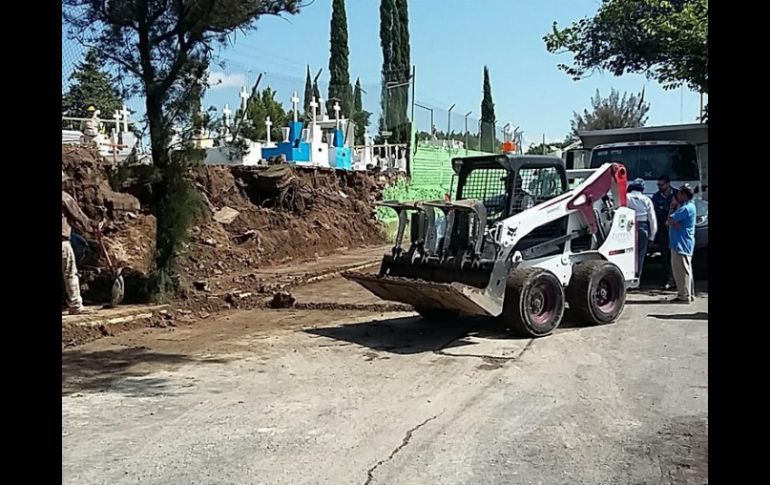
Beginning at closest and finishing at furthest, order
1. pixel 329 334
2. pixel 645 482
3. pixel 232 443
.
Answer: pixel 645 482, pixel 232 443, pixel 329 334

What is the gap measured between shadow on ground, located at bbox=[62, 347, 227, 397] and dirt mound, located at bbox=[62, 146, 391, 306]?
313 centimetres

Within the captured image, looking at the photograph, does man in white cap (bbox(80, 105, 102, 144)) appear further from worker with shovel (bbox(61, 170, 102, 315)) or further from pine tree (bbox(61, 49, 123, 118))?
worker with shovel (bbox(61, 170, 102, 315))

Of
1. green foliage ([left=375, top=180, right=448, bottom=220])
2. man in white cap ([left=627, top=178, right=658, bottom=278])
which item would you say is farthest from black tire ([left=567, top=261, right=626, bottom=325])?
green foliage ([left=375, top=180, right=448, bottom=220])

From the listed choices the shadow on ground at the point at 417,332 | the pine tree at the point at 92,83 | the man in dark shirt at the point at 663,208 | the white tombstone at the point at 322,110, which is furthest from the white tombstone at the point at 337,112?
the shadow on ground at the point at 417,332

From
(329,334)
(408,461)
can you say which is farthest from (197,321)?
(408,461)

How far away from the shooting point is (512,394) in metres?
7.42

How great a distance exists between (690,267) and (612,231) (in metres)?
2.18

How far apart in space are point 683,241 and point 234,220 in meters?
11.2

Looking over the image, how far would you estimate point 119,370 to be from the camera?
8.82 meters

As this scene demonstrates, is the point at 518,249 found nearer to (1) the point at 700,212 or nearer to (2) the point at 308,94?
(1) the point at 700,212

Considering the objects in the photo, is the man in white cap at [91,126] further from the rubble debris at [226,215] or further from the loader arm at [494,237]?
the loader arm at [494,237]

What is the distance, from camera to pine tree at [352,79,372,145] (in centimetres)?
3045

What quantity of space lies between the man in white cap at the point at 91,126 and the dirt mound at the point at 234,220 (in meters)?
1.48
